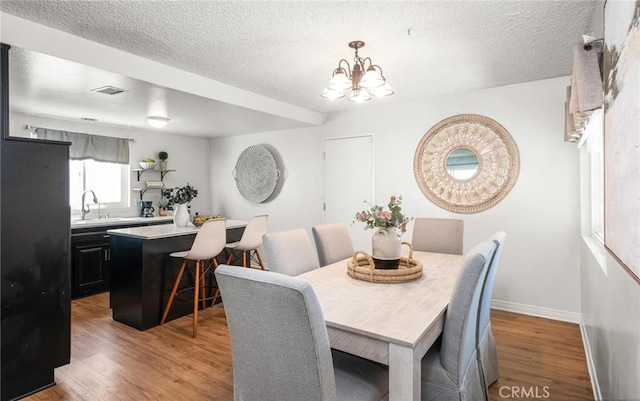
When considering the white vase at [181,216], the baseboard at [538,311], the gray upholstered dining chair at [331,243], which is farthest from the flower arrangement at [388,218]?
the white vase at [181,216]

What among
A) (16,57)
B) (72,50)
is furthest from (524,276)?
(16,57)

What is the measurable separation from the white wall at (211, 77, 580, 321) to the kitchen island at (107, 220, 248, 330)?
8.00 ft

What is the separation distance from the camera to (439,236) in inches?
119

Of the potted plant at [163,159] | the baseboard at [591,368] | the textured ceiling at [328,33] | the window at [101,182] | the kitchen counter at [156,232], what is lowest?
the baseboard at [591,368]

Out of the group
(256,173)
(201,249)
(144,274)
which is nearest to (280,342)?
(201,249)

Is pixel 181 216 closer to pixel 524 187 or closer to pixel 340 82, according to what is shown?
pixel 340 82

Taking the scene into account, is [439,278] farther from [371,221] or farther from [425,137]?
[425,137]

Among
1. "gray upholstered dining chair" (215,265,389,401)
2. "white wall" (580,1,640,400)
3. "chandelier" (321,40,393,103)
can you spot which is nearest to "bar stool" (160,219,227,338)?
"chandelier" (321,40,393,103)

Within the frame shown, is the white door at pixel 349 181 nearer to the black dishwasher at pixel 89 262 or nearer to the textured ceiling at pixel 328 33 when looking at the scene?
the textured ceiling at pixel 328 33

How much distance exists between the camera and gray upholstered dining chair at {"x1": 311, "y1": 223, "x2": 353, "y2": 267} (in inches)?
106

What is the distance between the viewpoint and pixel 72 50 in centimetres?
235

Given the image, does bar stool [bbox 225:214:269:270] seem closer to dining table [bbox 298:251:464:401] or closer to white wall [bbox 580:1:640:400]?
dining table [bbox 298:251:464:401]

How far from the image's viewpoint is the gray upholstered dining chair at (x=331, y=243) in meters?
2.71

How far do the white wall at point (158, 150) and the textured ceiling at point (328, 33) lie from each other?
2.64 m
